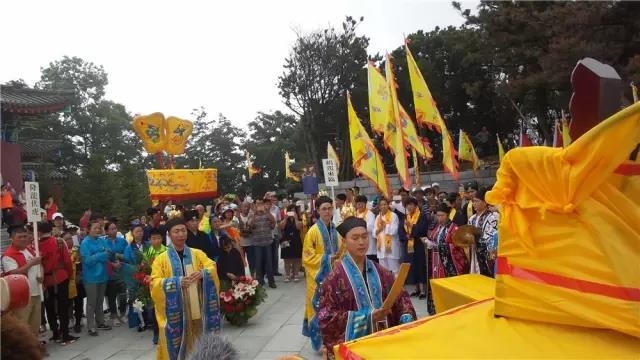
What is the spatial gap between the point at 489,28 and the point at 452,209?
14134 millimetres

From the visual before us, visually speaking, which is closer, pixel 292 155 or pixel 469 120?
pixel 469 120

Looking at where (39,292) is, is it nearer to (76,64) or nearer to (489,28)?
(489,28)

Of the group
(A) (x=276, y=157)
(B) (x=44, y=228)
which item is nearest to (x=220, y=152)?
(A) (x=276, y=157)

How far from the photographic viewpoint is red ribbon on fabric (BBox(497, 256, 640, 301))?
1.32 meters

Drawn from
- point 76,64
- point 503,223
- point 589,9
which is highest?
point 76,64

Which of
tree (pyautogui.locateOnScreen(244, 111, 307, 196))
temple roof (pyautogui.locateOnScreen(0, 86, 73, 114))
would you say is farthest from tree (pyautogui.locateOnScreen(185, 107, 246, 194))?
temple roof (pyautogui.locateOnScreen(0, 86, 73, 114))

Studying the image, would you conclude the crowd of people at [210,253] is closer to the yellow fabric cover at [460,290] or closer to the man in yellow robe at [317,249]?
the man in yellow robe at [317,249]

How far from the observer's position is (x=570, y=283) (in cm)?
140

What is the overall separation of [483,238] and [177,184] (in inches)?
406

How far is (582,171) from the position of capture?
4.42 feet

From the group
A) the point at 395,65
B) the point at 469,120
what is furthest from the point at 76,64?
the point at 469,120

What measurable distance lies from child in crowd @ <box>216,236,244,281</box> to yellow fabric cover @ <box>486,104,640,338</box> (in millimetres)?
6779

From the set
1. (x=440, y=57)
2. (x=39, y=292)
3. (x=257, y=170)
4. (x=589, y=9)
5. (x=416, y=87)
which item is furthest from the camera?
(x=257, y=170)

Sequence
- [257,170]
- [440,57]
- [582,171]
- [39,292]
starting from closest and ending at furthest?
[582,171] < [39,292] < [440,57] < [257,170]
